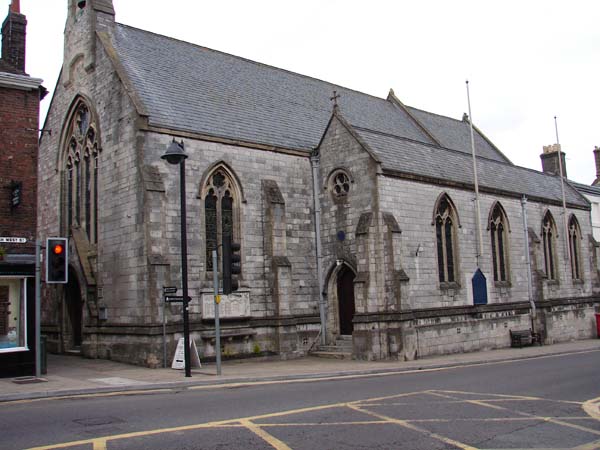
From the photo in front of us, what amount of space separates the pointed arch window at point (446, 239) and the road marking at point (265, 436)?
53.1 feet

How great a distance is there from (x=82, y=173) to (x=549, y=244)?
867 inches

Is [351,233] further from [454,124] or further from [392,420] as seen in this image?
[454,124]

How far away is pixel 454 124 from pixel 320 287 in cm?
1996

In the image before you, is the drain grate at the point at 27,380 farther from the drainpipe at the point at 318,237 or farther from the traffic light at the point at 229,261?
the drainpipe at the point at 318,237

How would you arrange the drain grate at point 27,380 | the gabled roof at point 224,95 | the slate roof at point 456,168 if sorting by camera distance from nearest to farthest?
the drain grate at point 27,380 → the gabled roof at point 224,95 → the slate roof at point 456,168

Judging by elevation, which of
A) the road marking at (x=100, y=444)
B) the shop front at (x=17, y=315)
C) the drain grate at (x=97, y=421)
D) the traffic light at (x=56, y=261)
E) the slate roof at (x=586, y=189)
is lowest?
the road marking at (x=100, y=444)

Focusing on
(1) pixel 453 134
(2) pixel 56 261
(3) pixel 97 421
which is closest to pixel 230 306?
(2) pixel 56 261

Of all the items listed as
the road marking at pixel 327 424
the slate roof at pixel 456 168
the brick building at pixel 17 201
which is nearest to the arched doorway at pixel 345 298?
the slate roof at pixel 456 168

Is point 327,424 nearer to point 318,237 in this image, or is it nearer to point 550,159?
point 318,237

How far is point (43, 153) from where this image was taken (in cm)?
2612

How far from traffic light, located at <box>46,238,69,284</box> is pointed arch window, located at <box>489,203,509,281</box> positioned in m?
18.1

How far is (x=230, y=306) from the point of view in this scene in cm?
2136

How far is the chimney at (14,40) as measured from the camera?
721 inches

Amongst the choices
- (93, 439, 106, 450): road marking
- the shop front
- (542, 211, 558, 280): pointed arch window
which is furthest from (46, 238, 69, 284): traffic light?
(542, 211, 558, 280): pointed arch window
